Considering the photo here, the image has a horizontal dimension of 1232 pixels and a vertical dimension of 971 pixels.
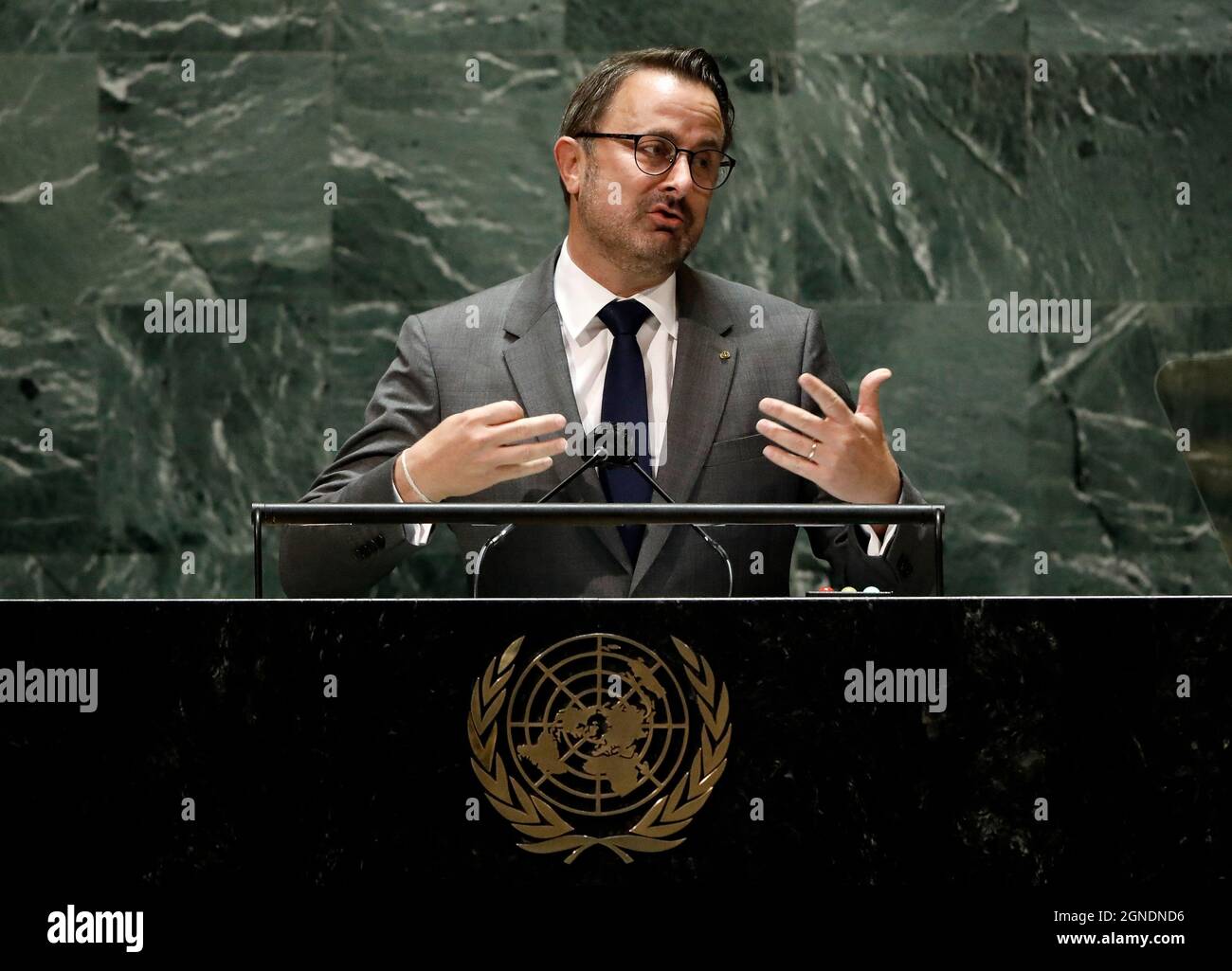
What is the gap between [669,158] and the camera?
2.99 meters

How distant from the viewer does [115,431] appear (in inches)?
172

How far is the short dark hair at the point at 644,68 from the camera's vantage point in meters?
3.03

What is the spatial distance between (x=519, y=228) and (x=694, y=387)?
1.63 m

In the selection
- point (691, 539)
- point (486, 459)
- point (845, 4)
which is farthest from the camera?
point (845, 4)

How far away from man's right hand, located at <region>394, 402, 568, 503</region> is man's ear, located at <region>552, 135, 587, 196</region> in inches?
41.8

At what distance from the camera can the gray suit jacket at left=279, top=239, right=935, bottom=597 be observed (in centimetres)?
240

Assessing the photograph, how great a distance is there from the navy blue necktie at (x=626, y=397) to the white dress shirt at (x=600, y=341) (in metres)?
0.02

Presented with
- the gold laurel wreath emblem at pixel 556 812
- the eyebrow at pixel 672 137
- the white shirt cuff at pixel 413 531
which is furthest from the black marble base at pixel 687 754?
the eyebrow at pixel 672 137

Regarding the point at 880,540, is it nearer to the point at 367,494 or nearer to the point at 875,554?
the point at 875,554

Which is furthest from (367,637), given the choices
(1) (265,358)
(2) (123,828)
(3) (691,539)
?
(1) (265,358)

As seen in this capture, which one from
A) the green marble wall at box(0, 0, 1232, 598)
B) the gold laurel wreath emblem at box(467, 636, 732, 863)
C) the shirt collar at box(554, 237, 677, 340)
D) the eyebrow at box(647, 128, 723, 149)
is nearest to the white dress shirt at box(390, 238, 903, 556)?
the shirt collar at box(554, 237, 677, 340)

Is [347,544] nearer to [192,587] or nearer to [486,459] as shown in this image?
[486,459]

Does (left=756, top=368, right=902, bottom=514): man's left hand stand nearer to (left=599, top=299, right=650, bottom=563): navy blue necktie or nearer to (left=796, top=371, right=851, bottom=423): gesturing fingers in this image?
(left=796, top=371, right=851, bottom=423): gesturing fingers

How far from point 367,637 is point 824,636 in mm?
572
